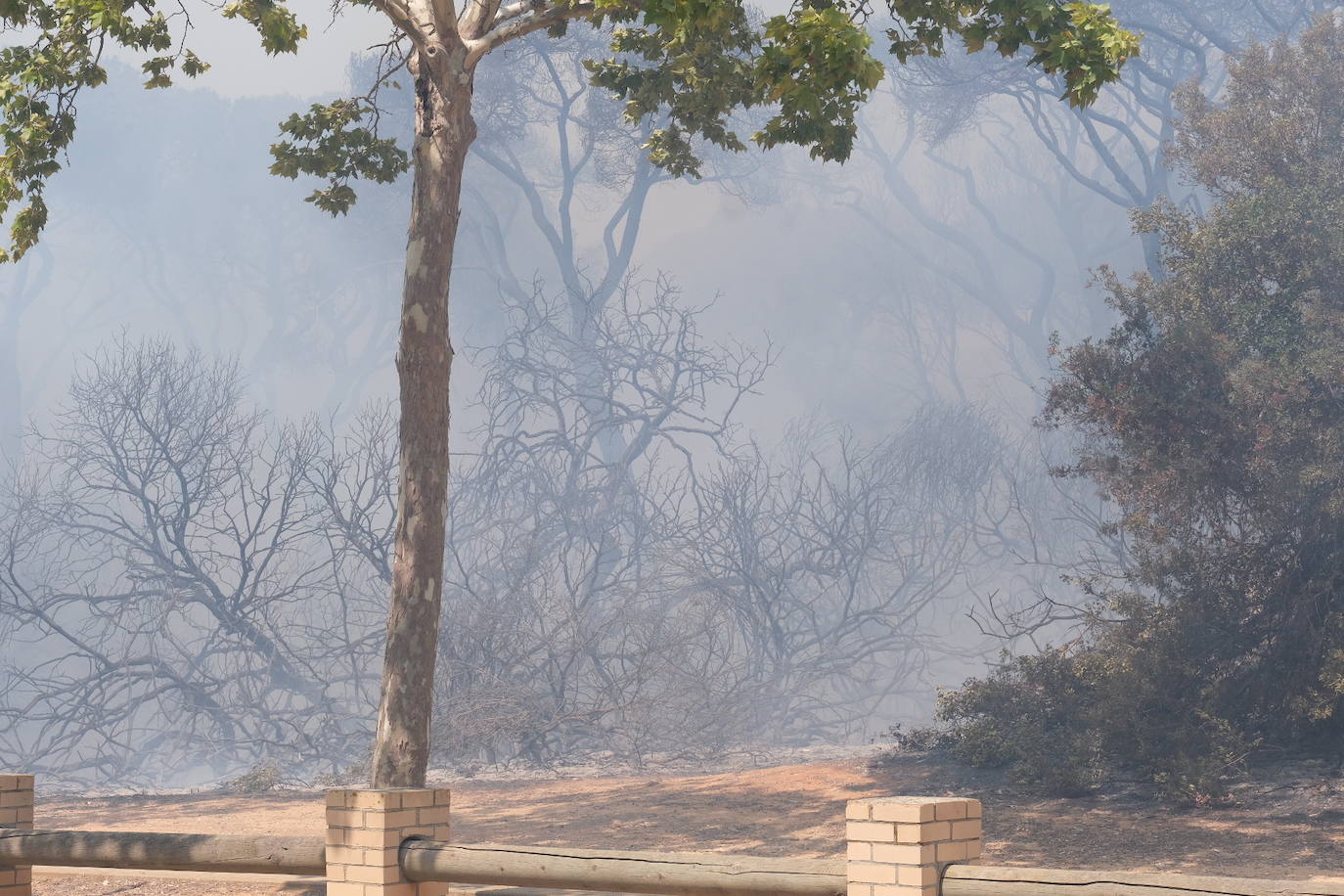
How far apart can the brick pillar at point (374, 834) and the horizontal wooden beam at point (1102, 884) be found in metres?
Answer: 2.46

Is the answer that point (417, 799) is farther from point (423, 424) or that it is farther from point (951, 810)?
point (423, 424)

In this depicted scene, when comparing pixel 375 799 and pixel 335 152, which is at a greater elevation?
pixel 335 152

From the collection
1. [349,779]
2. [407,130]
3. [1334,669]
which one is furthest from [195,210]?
[1334,669]

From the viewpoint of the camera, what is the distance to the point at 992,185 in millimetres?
47312

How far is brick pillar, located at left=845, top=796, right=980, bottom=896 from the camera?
4.62 meters

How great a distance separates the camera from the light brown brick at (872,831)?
4699mm

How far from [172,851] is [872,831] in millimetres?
3690

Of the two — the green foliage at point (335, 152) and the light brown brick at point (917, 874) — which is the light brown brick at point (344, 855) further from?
the green foliage at point (335, 152)

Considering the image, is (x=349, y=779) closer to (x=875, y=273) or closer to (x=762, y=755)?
(x=762, y=755)

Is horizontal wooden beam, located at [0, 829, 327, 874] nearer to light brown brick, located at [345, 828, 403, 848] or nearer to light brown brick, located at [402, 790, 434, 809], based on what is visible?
light brown brick, located at [345, 828, 403, 848]

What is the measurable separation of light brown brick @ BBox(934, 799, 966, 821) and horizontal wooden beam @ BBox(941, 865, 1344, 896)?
179 mm

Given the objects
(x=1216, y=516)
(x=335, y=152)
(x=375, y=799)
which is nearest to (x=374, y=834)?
(x=375, y=799)

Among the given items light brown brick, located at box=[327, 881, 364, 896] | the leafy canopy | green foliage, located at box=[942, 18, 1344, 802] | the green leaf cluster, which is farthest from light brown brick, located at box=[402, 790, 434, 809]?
green foliage, located at box=[942, 18, 1344, 802]

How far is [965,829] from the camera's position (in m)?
4.88
